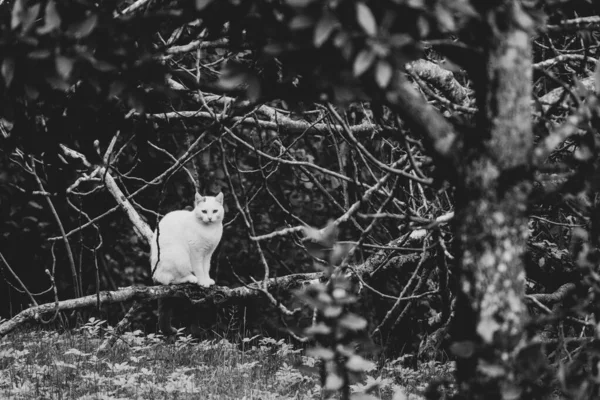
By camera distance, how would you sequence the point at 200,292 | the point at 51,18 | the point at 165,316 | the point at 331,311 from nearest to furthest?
the point at 51,18 < the point at 331,311 < the point at 200,292 < the point at 165,316

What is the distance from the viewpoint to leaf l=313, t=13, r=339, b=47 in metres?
1.86

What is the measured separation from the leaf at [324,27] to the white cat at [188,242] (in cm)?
446

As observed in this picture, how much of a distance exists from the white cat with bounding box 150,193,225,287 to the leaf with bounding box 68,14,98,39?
4.05 metres

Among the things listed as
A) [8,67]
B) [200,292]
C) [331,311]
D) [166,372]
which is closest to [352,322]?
[331,311]

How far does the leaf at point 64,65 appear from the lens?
212cm

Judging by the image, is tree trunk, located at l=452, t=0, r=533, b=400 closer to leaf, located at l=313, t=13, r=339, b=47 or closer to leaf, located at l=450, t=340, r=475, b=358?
leaf, located at l=450, t=340, r=475, b=358

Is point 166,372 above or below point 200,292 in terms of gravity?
below

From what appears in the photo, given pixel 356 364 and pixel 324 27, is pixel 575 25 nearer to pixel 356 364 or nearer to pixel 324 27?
pixel 324 27

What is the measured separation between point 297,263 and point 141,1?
603cm

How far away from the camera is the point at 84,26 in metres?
2.13

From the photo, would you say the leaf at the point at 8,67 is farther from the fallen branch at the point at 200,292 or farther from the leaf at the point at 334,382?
the fallen branch at the point at 200,292

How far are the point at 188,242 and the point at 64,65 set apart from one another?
4302 mm

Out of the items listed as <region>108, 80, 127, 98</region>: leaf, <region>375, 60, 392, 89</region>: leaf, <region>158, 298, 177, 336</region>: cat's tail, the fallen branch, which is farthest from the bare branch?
<region>158, 298, 177, 336</region>: cat's tail

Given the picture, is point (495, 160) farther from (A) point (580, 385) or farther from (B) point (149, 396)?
(B) point (149, 396)
